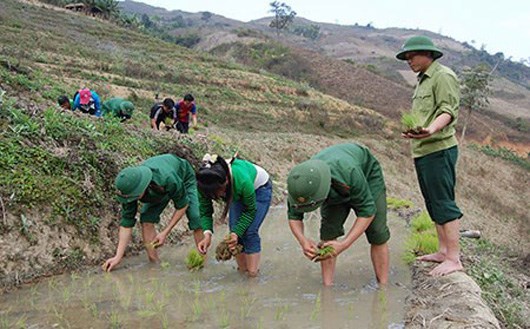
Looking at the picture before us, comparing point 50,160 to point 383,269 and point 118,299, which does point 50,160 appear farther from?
point 383,269

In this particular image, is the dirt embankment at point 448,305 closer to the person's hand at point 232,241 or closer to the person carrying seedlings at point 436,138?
the person carrying seedlings at point 436,138

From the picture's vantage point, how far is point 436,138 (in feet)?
13.7

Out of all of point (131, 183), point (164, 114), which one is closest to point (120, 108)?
point (164, 114)

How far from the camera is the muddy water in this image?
11.7ft

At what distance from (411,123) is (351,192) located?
822 mm

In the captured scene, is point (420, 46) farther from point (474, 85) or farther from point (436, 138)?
point (474, 85)

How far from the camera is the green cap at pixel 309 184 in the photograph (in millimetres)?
3439

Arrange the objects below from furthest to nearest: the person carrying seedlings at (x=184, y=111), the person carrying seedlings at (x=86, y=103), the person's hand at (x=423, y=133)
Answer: the person carrying seedlings at (x=184, y=111), the person carrying seedlings at (x=86, y=103), the person's hand at (x=423, y=133)

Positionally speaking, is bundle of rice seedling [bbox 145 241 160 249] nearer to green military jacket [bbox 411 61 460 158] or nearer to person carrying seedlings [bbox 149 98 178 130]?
green military jacket [bbox 411 61 460 158]

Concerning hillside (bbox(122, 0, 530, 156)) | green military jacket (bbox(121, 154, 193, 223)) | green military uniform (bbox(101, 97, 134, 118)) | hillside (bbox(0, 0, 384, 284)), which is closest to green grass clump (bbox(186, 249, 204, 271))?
green military jacket (bbox(121, 154, 193, 223))

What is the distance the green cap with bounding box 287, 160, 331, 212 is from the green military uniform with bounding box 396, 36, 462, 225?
1094 mm

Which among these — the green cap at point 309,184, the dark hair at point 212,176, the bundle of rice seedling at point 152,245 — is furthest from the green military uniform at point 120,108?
the green cap at point 309,184

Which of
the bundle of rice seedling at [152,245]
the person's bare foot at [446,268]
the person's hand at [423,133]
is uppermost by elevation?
the person's hand at [423,133]

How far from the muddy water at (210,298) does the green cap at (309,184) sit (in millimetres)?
865
